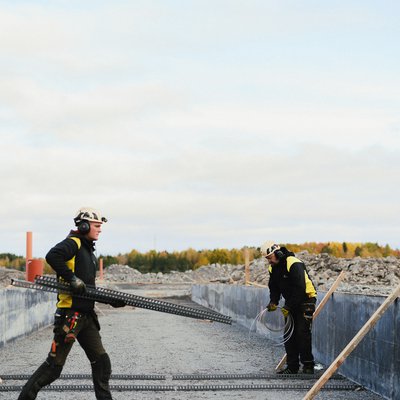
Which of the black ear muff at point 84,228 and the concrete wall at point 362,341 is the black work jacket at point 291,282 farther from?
the black ear muff at point 84,228

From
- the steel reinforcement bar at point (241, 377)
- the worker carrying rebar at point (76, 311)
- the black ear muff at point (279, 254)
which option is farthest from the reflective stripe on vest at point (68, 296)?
the black ear muff at point (279, 254)

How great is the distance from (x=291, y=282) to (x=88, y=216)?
5141mm

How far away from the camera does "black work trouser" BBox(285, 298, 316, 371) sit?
12188 mm

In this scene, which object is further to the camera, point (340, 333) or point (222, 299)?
point (222, 299)

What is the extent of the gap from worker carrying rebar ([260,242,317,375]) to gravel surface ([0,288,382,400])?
60cm

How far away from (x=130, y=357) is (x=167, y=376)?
2.85 metres

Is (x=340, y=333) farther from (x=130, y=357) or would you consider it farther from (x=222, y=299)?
(x=222, y=299)

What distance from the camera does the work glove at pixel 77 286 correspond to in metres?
7.66

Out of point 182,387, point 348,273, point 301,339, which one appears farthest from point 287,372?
point 348,273

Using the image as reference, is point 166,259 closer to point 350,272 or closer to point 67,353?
point 350,272

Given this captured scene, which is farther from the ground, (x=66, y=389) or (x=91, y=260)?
(x=91, y=260)

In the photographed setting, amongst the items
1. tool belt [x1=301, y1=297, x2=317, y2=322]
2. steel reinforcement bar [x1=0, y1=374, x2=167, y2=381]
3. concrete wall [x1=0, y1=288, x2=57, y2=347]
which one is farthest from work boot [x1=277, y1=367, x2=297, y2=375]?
concrete wall [x1=0, y1=288, x2=57, y2=347]

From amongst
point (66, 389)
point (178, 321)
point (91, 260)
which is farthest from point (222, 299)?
point (91, 260)

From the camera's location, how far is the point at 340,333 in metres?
12.3
